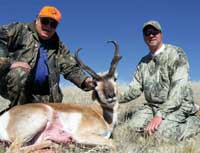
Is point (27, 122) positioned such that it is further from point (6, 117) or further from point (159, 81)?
point (159, 81)

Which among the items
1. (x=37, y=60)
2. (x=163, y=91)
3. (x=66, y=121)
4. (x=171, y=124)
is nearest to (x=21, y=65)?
(x=37, y=60)

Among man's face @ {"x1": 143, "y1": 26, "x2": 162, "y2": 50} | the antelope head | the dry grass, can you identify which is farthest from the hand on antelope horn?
man's face @ {"x1": 143, "y1": 26, "x2": 162, "y2": 50}

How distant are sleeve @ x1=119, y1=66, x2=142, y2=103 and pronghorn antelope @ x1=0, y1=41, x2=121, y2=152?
1258mm

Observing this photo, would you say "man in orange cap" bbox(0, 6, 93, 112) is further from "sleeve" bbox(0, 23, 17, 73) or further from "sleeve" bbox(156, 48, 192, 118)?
"sleeve" bbox(156, 48, 192, 118)

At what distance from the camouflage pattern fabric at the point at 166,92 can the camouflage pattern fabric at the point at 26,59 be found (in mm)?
1127

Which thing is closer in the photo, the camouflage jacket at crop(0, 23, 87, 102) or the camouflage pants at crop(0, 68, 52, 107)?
the camouflage pants at crop(0, 68, 52, 107)

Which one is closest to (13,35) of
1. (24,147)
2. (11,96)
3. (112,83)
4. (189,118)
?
(11,96)

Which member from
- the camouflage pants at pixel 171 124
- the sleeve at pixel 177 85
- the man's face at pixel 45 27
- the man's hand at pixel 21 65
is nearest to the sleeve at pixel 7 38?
the man's hand at pixel 21 65

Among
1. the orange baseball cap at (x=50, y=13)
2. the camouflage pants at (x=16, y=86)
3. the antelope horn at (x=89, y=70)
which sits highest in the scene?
the orange baseball cap at (x=50, y=13)

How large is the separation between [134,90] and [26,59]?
205cm

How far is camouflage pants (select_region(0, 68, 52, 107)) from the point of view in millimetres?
7043

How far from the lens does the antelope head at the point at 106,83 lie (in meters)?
6.73

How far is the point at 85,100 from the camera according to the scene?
11102mm

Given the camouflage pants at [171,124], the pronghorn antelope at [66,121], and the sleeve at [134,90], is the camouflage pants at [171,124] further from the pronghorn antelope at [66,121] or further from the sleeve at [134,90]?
the pronghorn antelope at [66,121]
